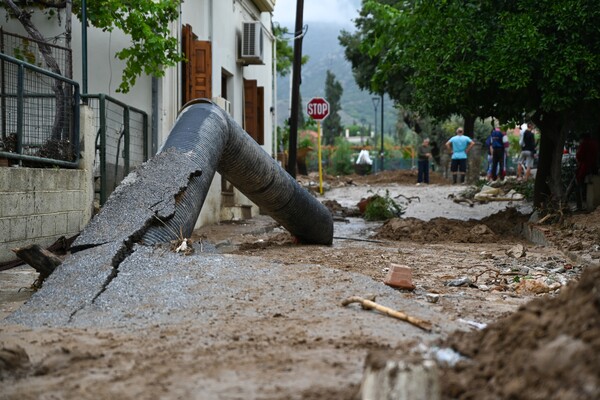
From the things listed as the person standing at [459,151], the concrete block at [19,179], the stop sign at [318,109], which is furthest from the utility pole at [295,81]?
the concrete block at [19,179]

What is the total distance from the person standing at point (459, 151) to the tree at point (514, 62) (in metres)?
10.5

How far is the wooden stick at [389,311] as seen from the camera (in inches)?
189

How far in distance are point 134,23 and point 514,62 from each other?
5619mm

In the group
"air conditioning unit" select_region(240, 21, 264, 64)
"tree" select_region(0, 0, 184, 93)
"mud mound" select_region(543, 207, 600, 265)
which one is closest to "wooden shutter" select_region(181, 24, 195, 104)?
"tree" select_region(0, 0, 184, 93)

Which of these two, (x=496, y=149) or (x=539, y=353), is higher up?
(x=496, y=149)

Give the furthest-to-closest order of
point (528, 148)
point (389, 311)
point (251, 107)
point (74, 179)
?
point (528, 148) → point (251, 107) → point (74, 179) → point (389, 311)

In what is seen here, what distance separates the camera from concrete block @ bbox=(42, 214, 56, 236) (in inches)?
363

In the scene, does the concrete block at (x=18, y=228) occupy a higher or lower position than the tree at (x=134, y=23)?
lower

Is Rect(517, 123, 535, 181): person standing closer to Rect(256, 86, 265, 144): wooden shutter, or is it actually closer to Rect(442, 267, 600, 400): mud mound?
Rect(256, 86, 265, 144): wooden shutter

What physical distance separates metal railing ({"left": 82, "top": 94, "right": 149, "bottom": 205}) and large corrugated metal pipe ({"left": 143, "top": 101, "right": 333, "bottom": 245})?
78.4 inches

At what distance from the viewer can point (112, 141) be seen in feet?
36.7

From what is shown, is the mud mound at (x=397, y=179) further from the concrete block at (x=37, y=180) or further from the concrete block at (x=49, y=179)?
Answer: the concrete block at (x=37, y=180)

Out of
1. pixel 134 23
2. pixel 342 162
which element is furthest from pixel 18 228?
pixel 342 162

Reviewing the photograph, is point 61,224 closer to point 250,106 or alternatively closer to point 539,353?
point 539,353
